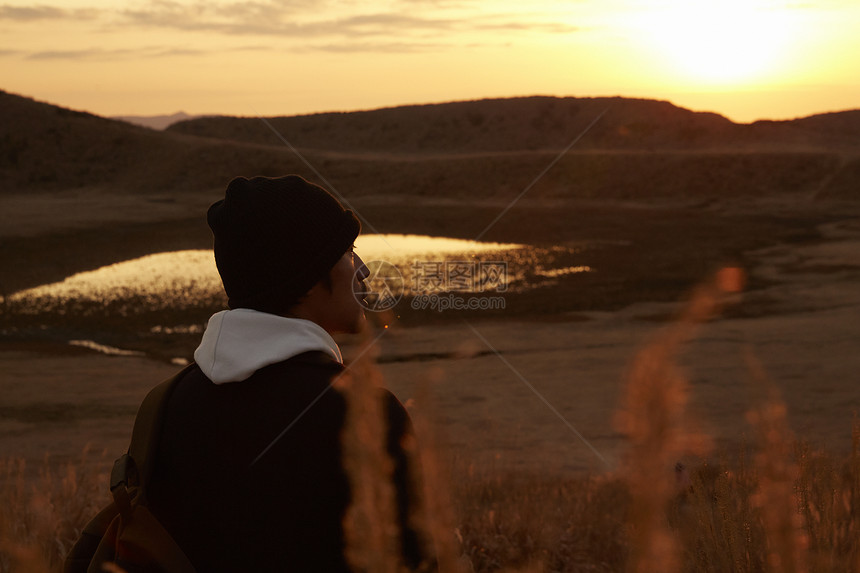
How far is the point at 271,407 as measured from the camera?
61.1 inches

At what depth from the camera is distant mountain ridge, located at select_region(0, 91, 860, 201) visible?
45094 mm

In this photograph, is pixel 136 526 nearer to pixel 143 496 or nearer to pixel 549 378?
pixel 143 496

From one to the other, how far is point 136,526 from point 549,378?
Answer: 9.90 m

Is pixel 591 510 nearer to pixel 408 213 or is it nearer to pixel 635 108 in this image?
pixel 408 213

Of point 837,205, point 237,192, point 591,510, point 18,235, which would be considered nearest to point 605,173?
point 837,205

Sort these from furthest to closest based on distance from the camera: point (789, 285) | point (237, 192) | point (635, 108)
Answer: point (635, 108)
point (789, 285)
point (237, 192)

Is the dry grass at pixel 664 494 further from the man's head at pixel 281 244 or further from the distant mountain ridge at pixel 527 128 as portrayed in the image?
the distant mountain ridge at pixel 527 128

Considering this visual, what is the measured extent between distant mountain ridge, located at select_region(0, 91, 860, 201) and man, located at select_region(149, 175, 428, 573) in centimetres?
4097

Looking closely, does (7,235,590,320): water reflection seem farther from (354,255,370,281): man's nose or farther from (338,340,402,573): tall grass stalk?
(338,340,402,573): tall grass stalk

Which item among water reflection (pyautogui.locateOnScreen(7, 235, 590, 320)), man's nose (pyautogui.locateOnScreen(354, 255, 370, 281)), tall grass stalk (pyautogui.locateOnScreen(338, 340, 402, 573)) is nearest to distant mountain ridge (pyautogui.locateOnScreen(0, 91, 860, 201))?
water reflection (pyautogui.locateOnScreen(7, 235, 590, 320))

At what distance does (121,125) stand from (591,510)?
2671 inches

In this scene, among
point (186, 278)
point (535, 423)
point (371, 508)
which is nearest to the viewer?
point (371, 508)

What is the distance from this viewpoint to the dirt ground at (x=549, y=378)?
8.67 metres

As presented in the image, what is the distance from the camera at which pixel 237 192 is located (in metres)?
1.80
